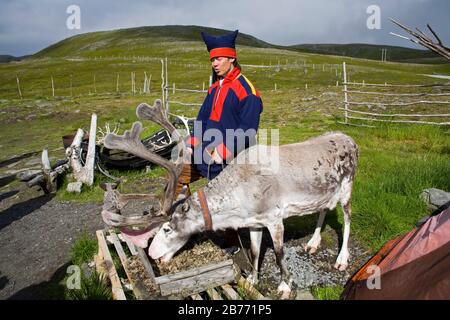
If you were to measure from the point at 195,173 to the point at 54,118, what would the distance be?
18.6m

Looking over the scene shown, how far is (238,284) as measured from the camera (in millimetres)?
3600

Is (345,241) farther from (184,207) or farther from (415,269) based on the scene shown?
(184,207)

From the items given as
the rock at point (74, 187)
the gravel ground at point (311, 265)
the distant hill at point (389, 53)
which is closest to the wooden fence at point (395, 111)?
the gravel ground at point (311, 265)

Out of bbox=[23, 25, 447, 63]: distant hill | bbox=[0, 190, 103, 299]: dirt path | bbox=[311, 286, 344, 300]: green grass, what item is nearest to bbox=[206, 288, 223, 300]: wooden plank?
bbox=[311, 286, 344, 300]: green grass

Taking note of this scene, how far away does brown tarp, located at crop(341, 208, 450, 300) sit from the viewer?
A: 2.55 meters

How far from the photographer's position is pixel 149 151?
3.64 metres

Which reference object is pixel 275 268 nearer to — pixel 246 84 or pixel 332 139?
pixel 332 139

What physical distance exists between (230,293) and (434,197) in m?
3.77

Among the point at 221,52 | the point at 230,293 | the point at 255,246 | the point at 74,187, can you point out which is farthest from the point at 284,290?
the point at 74,187

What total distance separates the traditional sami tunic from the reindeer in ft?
0.57

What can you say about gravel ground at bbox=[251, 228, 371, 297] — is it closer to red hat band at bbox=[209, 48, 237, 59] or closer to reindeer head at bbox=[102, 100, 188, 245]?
reindeer head at bbox=[102, 100, 188, 245]

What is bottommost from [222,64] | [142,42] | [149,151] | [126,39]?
[149,151]

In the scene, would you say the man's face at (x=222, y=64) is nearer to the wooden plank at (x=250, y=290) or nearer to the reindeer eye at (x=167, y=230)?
the reindeer eye at (x=167, y=230)

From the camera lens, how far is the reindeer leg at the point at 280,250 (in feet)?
12.5
